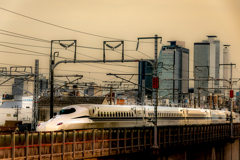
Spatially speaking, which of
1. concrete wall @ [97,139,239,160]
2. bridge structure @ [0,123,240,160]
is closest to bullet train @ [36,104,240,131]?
bridge structure @ [0,123,240,160]

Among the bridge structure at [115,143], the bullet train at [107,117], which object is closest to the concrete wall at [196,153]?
the bridge structure at [115,143]

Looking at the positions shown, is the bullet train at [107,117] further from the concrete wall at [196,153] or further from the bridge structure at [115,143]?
the concrete wall at [196,153]

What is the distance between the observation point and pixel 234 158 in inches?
2489

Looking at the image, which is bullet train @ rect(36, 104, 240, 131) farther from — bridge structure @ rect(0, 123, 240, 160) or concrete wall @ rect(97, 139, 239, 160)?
concrete wall @ rect(97, 139, 239, 160)

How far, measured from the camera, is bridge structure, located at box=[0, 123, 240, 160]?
81.6 ft

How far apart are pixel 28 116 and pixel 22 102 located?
30.4 m

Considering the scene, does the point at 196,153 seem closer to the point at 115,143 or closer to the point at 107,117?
the point at 107,117

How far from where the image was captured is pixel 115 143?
32.9m

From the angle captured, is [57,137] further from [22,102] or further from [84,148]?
[22,102]

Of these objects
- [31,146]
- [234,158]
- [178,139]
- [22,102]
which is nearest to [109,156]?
[31,146]

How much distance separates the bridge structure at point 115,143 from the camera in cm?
2486

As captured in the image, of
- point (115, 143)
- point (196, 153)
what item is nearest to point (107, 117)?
point (115, 143)

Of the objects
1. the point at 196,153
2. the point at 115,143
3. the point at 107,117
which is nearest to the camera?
the point at 115,143

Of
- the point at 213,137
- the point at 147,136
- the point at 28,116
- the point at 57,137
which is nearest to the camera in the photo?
the point at 57,137
